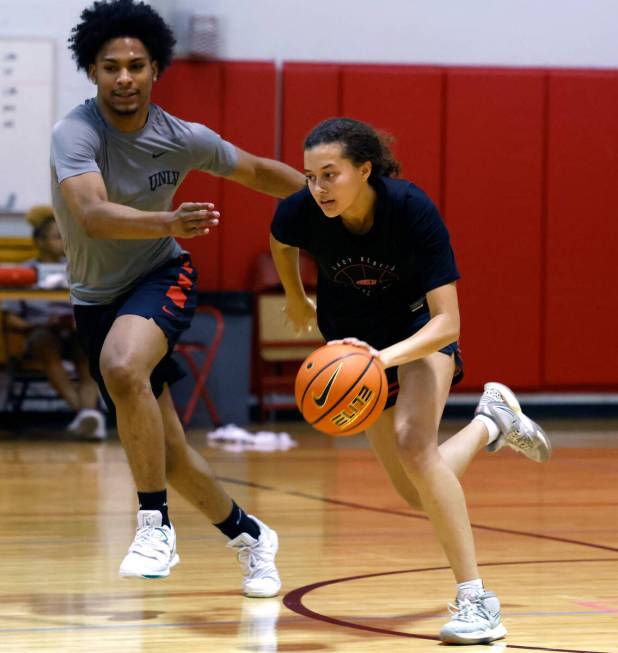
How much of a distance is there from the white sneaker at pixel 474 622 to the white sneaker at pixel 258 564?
2.78 feet

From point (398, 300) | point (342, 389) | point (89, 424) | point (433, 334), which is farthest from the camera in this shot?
point (89, 424)

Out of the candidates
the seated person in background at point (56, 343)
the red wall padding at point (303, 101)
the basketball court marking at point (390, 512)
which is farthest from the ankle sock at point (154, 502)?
the red wall padding at point (303, 101)

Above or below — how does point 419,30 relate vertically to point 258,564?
above

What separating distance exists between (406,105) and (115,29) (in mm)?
6588

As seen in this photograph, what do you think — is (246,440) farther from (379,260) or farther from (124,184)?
(379,260)

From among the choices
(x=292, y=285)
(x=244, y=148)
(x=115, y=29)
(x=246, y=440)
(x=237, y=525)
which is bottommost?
(x=246, y=440)

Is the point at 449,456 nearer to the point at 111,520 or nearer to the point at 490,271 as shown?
the point at 111,520

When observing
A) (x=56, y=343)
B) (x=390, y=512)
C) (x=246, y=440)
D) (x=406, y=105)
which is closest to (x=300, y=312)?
(x=390, y=512)

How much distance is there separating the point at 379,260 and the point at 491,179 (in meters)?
7.08

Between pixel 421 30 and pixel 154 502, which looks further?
pixel 421 30

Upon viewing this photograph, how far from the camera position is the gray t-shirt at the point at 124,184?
14.3 ft

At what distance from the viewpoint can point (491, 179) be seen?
429 inches

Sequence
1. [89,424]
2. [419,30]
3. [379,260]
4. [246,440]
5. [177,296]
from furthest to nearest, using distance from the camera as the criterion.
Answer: [419,30], [246,440], [89,424], [177,296], [379,260]

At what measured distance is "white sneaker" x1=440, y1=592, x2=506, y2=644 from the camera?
3750mm
